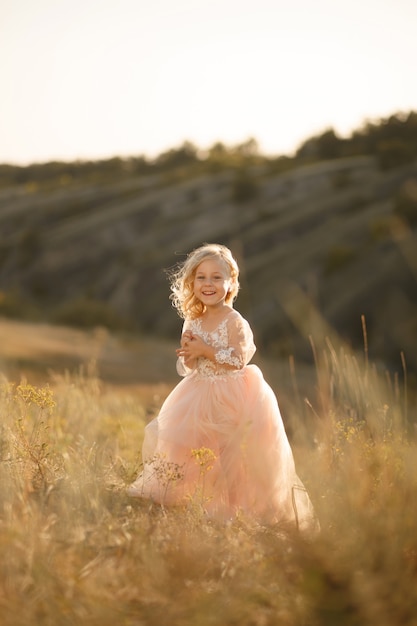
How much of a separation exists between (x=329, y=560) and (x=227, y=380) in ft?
6.17

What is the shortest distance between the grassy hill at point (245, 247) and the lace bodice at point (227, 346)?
12794 mm

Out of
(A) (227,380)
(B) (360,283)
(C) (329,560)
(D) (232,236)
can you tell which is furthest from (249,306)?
(C) (329,560)

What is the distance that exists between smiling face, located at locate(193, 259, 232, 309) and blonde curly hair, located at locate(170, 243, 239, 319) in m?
0.03

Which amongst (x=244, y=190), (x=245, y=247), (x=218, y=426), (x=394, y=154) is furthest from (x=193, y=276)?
(x=244, y=190)

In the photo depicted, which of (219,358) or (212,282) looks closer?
(219,358)

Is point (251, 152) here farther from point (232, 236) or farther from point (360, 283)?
point (360, 283)

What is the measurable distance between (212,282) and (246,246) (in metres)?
29.4

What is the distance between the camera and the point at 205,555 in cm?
280

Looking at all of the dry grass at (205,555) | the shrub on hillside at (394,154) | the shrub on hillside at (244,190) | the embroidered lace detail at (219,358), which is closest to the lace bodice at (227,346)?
the embroidered lace detail at (219,358)

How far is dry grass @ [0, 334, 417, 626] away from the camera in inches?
93.9

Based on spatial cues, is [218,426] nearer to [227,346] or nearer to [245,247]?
[227,346]

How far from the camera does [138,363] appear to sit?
17.0 m

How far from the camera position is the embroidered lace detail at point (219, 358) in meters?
4.31

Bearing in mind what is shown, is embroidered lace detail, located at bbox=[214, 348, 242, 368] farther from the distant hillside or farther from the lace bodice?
the distant hillside
